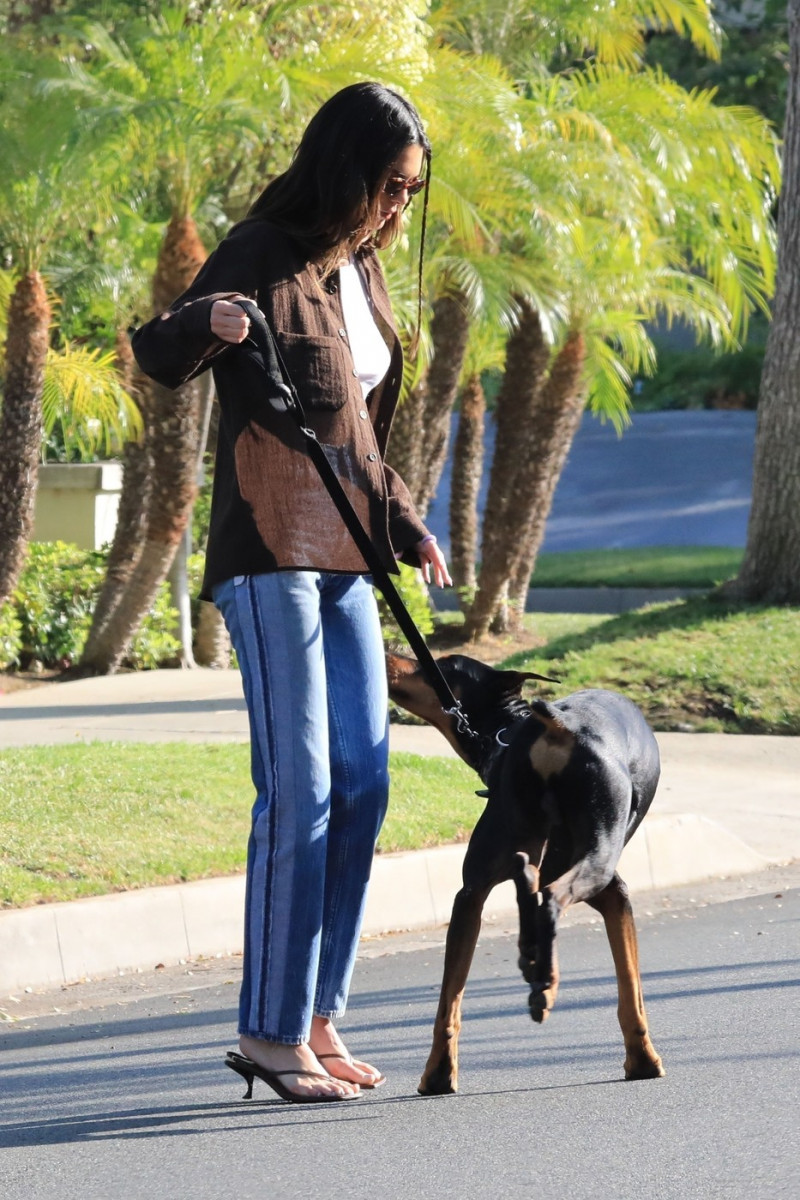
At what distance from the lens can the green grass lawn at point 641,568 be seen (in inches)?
834

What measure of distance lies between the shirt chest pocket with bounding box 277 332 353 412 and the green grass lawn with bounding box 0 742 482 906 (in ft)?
8.70

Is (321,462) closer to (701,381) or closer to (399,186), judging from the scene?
(399,186)

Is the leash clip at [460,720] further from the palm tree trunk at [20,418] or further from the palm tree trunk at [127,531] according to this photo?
the palm tree trunk at [127,531]

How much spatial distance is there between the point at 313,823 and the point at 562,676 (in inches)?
301

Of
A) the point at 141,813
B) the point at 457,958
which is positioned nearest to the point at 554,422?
the point at 141,813

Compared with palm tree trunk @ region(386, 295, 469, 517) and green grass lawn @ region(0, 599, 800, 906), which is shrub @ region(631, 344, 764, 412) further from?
green grass lawn @ region(0, 599, 800, 906)

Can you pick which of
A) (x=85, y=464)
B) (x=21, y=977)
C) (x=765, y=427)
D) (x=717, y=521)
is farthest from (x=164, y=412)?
(x=717, y=521)

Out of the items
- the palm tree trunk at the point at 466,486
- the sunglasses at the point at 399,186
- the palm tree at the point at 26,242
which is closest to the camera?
the sunglasses at the point at 399,186

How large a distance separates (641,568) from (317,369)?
18.7 m

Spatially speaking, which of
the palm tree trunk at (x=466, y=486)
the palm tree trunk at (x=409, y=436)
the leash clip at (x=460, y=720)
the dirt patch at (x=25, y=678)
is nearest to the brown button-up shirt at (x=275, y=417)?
the leash clip at (x=460, y=720)

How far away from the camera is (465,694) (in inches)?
172

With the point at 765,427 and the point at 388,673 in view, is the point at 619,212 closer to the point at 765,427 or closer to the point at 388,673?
the point at 765,427

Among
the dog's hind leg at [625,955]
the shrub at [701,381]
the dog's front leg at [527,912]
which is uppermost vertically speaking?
the shrub at [701,381]

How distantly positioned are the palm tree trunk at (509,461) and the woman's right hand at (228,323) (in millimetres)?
11748
